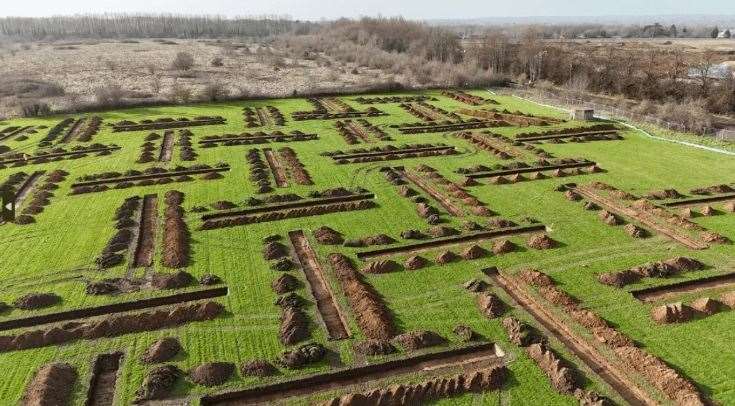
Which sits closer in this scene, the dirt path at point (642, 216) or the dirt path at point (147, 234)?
the dirt path at point (147, 234)

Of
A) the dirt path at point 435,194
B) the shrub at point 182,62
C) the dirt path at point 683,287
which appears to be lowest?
the dirt path at point 683,287

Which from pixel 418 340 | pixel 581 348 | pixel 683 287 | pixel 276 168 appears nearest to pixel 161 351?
pixel 418 340

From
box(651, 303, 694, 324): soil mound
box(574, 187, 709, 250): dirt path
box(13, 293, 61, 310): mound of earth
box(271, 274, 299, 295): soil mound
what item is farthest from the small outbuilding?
box(13, 293, 61, 310): mound of earth

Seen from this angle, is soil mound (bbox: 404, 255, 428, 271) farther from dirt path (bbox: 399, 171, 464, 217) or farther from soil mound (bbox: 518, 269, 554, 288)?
dirt path (bbox: 399, 171, 464, 217)

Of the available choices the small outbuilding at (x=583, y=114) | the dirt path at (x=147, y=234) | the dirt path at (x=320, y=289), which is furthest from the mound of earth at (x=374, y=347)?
the small outbuilding at (x=583, y=114)

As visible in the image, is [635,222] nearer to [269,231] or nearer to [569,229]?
[569,229]

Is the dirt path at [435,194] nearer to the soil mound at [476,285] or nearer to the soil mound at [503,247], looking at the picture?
the soil mound at [503,247]
